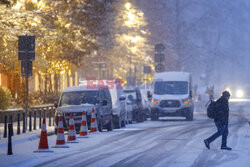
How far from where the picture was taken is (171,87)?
39.1 meters

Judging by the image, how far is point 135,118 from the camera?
1428 inches

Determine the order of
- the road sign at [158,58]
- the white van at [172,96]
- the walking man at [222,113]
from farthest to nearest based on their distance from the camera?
the road sign at [158,58] → the white van at [172,96] → the walking man at [222,113]

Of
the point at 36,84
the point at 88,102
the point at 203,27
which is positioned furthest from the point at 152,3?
the point at 88,102

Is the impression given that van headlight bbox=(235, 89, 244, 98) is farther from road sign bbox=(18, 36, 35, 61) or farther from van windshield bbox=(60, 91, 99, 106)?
road sign bbox=(18, 36, 35, 61)

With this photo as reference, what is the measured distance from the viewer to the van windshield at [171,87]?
1528 inches

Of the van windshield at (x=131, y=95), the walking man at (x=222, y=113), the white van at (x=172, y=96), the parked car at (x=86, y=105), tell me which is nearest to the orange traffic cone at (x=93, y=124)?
the parked car at (x=86, y=105)

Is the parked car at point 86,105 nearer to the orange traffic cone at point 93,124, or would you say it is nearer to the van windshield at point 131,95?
the orange traffic cone at point 93,124

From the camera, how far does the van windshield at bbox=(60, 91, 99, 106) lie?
27.0 metres

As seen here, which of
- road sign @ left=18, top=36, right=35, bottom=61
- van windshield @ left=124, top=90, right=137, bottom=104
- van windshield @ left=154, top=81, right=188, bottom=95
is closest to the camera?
road sign @ left=18, top=36, right=35, bottom=61

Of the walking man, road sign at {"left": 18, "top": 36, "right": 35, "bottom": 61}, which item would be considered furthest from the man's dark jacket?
road sign at {"left": 18, "top": 36, "right": 35, "bottom": 61}

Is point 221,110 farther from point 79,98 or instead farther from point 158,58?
point 158,58

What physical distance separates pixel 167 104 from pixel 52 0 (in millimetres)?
8617

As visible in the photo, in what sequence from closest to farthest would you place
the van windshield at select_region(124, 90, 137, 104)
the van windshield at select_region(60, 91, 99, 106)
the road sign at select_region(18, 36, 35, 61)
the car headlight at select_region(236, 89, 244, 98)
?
the road sign at select_region(18, 36, 35, 61)
the van windshield at select_region(60, 91, 99, 106)
the van windshield at select_region(124, 90, 137, 104)
the car headlight at select_region(236, 89, 244, 98)

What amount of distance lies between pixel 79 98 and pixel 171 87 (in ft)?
41.4
